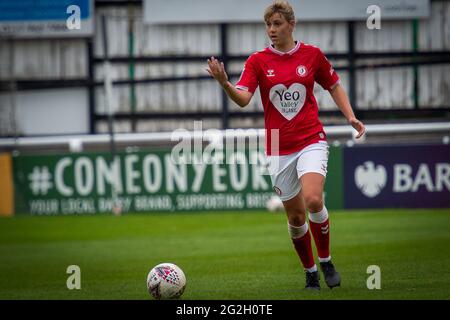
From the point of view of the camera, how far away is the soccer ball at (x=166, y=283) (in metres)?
9.20

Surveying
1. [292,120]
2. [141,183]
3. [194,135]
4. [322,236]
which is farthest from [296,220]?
[194,135]

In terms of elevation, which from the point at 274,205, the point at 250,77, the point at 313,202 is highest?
the point at 250,77

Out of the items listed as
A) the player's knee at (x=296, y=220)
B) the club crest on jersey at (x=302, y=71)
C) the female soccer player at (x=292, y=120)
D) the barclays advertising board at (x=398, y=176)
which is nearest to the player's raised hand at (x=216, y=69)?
the female soccer player at (x=292, y=120)

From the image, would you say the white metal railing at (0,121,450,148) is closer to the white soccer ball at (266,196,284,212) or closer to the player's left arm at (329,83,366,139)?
the white soccer ball at (266,196,284,212)

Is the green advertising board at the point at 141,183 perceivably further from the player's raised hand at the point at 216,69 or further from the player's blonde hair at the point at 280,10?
the player's raised hand at the point at 216,69

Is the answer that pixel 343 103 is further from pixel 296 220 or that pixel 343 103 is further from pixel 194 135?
pixel 194 135

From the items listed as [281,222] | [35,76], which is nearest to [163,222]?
[281,222]

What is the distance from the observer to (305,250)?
9797 millimetres

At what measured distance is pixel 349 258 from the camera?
1263 cm

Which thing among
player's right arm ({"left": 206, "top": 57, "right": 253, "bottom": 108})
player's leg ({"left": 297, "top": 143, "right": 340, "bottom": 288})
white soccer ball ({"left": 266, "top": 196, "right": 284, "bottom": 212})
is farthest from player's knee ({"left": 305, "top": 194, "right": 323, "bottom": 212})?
white soccer ball ({"left": 266, "top": 196, "right": 284, "bottom": 212})

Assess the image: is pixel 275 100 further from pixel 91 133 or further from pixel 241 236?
pixel 91 133

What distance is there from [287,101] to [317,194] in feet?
2.93

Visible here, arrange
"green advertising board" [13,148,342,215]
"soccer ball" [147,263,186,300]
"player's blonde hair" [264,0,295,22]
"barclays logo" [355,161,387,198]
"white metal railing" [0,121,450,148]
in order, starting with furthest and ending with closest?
"white metal railing" [0,121,450,148]
"green advertising board" [13,148,342,215]
"barclays logo" [355,161,387,198]
"player's blonde hair" [264,0,295,22]
"soccer ball" [147,263,186,300]

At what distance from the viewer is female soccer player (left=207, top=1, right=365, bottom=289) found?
954 cm
